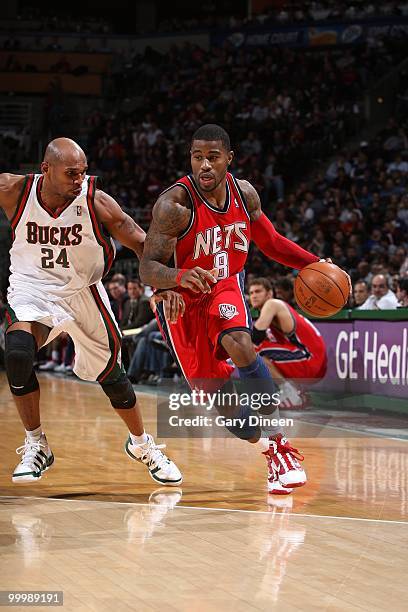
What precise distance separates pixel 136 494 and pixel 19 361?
0.92 m

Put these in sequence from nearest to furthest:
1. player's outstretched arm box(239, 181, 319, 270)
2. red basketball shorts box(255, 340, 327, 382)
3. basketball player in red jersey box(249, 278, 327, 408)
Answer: player's outstretched arm box(239, 181, 319, 270), basketball player in red jersey box(249, 278, 327, 408), red basketball shorts box(255, 340, 327, 382)

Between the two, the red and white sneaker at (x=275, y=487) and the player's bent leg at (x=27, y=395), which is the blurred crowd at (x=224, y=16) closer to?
the red and white sneaker at (x=275, y=487)

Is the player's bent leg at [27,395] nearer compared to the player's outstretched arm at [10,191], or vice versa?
the player's bent leg at [27,395]

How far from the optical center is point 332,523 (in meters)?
4.29

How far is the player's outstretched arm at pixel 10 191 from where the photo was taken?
5047 millimetres

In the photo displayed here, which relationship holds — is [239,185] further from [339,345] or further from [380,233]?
[380,233]

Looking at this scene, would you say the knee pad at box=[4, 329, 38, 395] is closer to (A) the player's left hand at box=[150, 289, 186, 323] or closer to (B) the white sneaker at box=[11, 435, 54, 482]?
(B) the white sneaker at box=[11, 435, 54, 482]

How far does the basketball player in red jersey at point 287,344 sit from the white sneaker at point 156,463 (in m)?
3.85

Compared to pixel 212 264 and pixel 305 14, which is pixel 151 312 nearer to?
pixel 212 264

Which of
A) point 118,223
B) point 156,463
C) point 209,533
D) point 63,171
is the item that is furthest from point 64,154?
point 209,533

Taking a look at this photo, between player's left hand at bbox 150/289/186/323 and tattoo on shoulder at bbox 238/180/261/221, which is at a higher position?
tattoo on shoulder at bbox 238/180/261/221

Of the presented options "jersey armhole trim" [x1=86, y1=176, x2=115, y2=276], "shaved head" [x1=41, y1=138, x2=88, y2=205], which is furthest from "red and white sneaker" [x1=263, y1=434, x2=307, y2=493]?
"shaved head" [x1=41, y1=138, x2=88, y2=205]

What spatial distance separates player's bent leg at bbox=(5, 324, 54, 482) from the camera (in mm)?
4844

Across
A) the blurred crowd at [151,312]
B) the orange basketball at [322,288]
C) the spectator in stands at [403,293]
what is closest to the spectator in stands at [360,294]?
the blurred crowd at [151,312]
